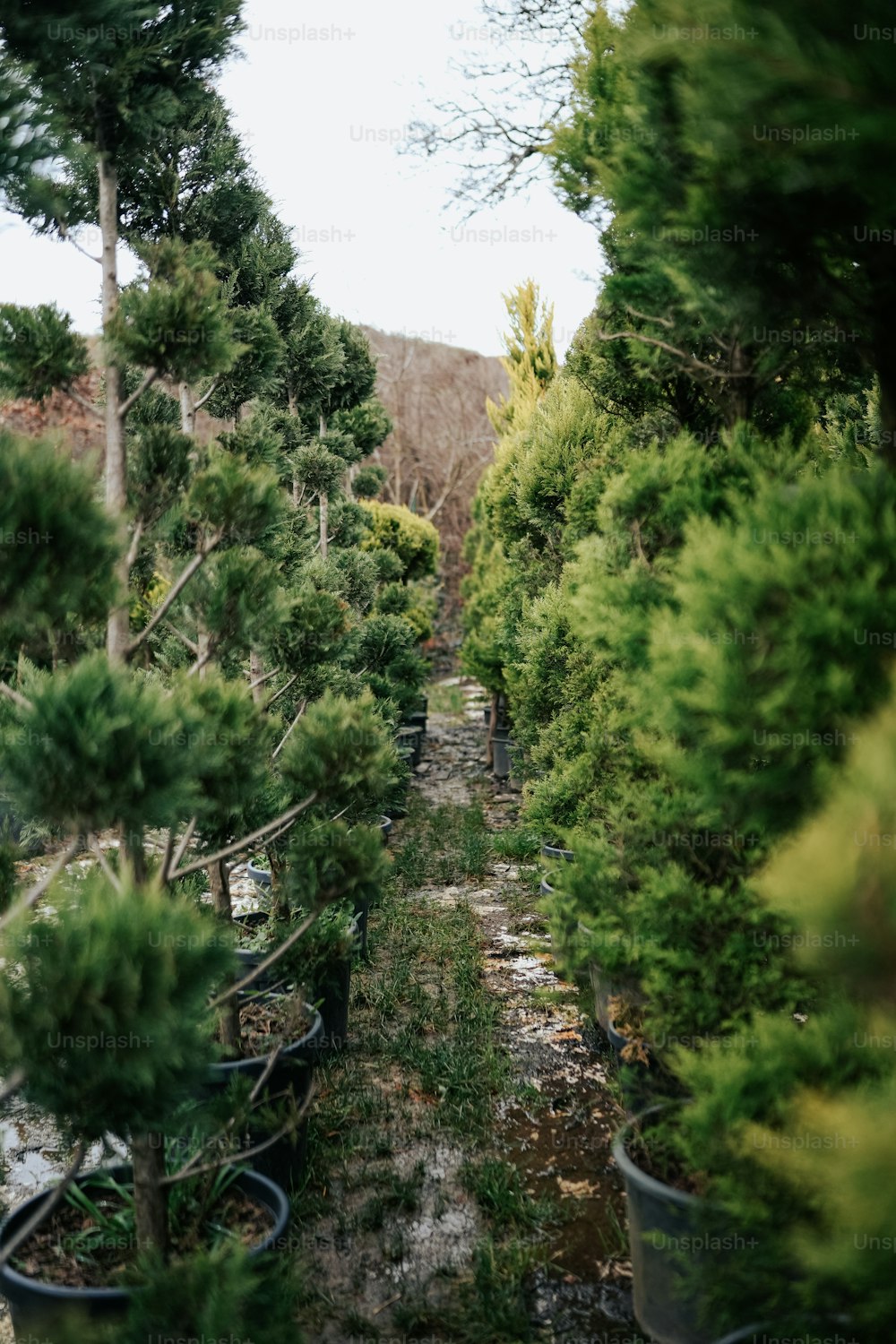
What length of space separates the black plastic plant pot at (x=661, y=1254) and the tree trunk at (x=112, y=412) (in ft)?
7.09

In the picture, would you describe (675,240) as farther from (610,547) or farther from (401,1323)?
(401,1323)

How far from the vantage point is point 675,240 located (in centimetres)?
228

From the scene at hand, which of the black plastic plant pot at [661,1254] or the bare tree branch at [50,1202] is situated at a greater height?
the bare tree branch at [50,1202]

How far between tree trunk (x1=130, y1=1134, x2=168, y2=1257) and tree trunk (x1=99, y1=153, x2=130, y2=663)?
53.6 inches

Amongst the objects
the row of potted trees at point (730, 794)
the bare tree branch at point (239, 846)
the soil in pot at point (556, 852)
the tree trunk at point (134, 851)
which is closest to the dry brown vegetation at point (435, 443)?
the soil in pot at point (556, 852)

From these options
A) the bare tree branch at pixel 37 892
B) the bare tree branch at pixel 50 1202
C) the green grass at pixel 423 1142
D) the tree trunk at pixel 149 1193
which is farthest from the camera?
the green grass at pixel 423 1142

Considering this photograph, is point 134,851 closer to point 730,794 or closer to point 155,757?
point 155,757

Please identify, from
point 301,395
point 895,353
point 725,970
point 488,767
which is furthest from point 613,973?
point 488,767

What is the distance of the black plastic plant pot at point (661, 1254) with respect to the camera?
2.49m

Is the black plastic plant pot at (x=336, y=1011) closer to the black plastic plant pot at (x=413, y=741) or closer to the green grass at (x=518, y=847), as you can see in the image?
the green grass at (x=518, y=847)

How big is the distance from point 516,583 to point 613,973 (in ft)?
18.8

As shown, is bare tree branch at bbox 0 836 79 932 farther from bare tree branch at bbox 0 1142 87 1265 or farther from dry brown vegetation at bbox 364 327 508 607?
dry brown vegetation at bbox 364 327 508 607

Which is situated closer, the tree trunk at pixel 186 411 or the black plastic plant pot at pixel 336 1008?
the tree trunk at pixel 186 411

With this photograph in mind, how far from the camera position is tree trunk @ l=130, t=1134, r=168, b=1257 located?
8.46ft
